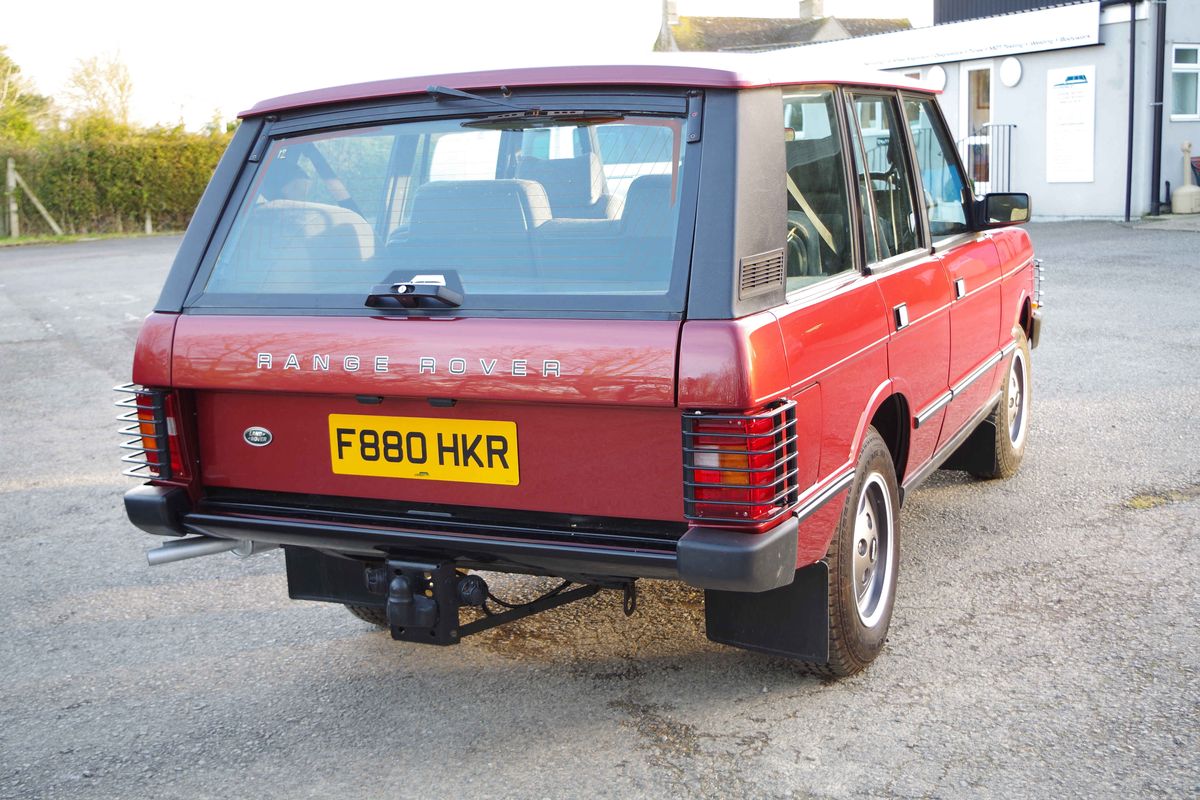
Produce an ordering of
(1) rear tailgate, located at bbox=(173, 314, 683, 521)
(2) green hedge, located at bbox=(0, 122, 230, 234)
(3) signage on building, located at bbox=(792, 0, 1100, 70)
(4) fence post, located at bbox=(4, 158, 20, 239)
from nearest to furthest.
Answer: (1) rear tailgate, located at bbox=(173, 314, 683, 521), (3) signage on building, located at bbox=(792, 0, 1100, 70), (4) fence post, located at bbox=(4, 158, 20, 239), (2) green hedge, located at bbox=(0, 122, 230, 234)

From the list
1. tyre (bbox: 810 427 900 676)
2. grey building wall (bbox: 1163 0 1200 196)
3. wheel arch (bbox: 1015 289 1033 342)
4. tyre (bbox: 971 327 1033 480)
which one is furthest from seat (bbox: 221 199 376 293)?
grey building wall (bbox: 1163 0 1200 196)

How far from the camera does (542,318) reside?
3.13 metres

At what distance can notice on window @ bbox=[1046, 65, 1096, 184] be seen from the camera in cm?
2116

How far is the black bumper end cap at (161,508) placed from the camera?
3.57 meters

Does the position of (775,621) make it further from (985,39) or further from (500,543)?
(985,39)

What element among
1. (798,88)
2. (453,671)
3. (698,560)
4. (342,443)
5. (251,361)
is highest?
(798,88)

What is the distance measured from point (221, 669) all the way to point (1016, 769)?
2556 millimetres

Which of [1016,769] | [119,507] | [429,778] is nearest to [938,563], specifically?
[1016,769]

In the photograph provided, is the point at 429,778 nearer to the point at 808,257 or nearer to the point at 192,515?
the point at 192,515

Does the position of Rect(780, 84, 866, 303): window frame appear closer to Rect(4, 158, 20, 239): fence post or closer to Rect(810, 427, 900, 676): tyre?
Rect(810, 427, 900, 676): tyre

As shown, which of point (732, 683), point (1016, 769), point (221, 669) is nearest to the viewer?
point (1016, 769)

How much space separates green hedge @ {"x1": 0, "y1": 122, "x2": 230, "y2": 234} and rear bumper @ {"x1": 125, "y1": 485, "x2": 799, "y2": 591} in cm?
3150

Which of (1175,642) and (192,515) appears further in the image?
(1175,642)

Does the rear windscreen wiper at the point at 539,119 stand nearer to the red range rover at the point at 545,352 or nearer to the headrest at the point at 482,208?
the red range rover at the point at 545,352
